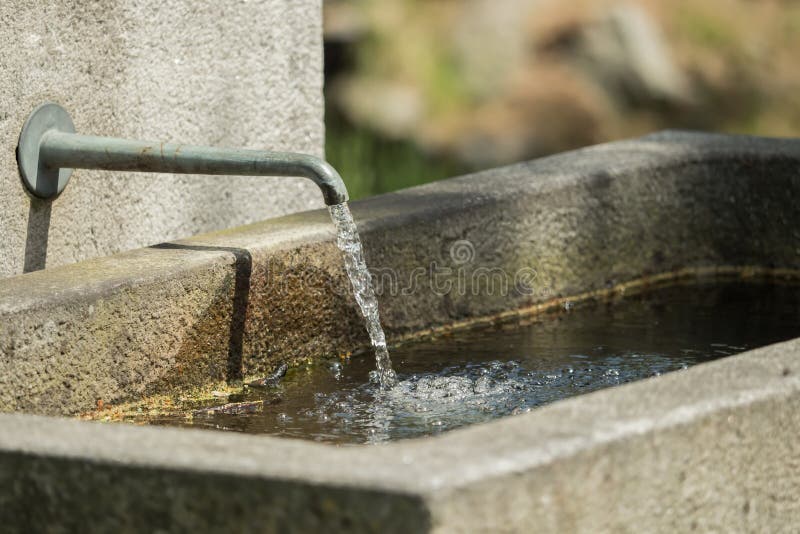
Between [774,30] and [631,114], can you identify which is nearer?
[631,114]

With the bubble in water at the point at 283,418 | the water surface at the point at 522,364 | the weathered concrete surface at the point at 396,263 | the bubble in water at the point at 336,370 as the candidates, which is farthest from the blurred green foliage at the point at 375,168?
the bubble in water at the point at 283,418

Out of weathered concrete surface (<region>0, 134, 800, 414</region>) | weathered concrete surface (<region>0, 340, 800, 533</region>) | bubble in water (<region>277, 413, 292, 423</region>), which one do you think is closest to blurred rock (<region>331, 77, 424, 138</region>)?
weathered concrete surface (<region>0, 134, 800, 414</region>)

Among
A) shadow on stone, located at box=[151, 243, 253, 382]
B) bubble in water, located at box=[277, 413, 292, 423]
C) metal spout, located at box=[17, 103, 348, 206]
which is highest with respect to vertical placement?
metal spout, located at box=[17, 103, 348, 206]

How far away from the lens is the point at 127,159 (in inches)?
95.9

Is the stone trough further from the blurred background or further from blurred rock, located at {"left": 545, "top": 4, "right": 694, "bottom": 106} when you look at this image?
blurred rock, located at {"left": 545, "top": 4, "right": 694, "bottom": 106}

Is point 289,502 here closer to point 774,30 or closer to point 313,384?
point 313,384

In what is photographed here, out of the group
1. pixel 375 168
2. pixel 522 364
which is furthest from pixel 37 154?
pixel 375 168

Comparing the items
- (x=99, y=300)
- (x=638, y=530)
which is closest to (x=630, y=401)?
(x=638, y=530)

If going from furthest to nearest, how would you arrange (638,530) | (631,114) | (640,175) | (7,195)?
(631,114) → (640,175) → (7,195) → (638,530)

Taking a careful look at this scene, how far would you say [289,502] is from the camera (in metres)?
1.45

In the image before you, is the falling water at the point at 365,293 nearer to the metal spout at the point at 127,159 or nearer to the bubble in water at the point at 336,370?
the bubble in water at the point at 336,370

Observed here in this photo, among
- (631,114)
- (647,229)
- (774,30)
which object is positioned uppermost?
(774,30)

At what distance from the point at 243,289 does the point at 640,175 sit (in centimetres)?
117

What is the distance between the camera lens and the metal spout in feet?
7.79
